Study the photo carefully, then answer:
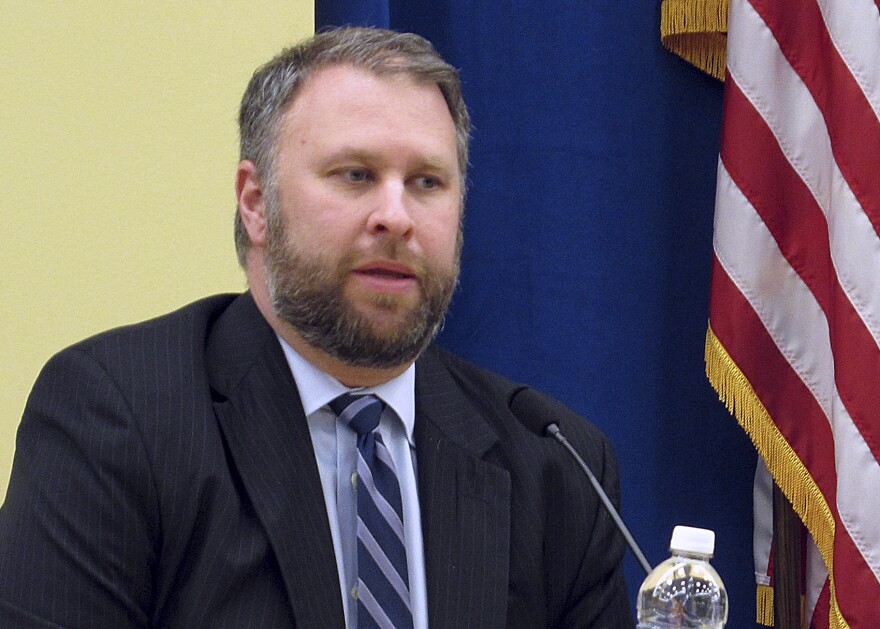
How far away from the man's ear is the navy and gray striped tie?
0.97 ft

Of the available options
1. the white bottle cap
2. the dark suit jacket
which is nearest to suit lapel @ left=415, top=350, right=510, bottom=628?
the dark suit jacket

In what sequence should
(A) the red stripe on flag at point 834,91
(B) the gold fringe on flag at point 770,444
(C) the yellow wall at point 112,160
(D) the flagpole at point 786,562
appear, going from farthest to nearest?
(D) the flagpole at point 786,562 → (B) the gold fringe on flag at point 770,444 → (A) the red stripe on flag at point 834,91 → (C) the yellow wall at point 112,160

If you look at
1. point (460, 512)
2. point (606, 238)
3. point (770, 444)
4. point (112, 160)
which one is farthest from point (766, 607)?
point (112, 160)

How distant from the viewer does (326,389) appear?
6.25 ft

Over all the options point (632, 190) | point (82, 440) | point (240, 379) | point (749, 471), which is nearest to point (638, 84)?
point (632, 190)

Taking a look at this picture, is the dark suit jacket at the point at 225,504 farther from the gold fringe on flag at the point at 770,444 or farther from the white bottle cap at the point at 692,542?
the gold fringe on flag at the point at 770,444

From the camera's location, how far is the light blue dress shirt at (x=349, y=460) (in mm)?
1806

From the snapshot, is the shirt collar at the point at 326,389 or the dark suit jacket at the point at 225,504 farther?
the shirt collar at the point at 326,389

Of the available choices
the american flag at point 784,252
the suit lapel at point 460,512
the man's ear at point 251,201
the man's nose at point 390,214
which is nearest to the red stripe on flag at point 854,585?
the american flag at point 784,252

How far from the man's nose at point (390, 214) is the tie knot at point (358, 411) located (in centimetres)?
26

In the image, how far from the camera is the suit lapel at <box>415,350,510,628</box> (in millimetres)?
1846

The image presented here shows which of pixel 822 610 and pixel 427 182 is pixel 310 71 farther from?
pixel 822 610

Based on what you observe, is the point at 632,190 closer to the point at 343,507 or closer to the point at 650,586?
the point at 343,507

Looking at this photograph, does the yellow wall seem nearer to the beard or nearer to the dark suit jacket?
the dark suit jacket
